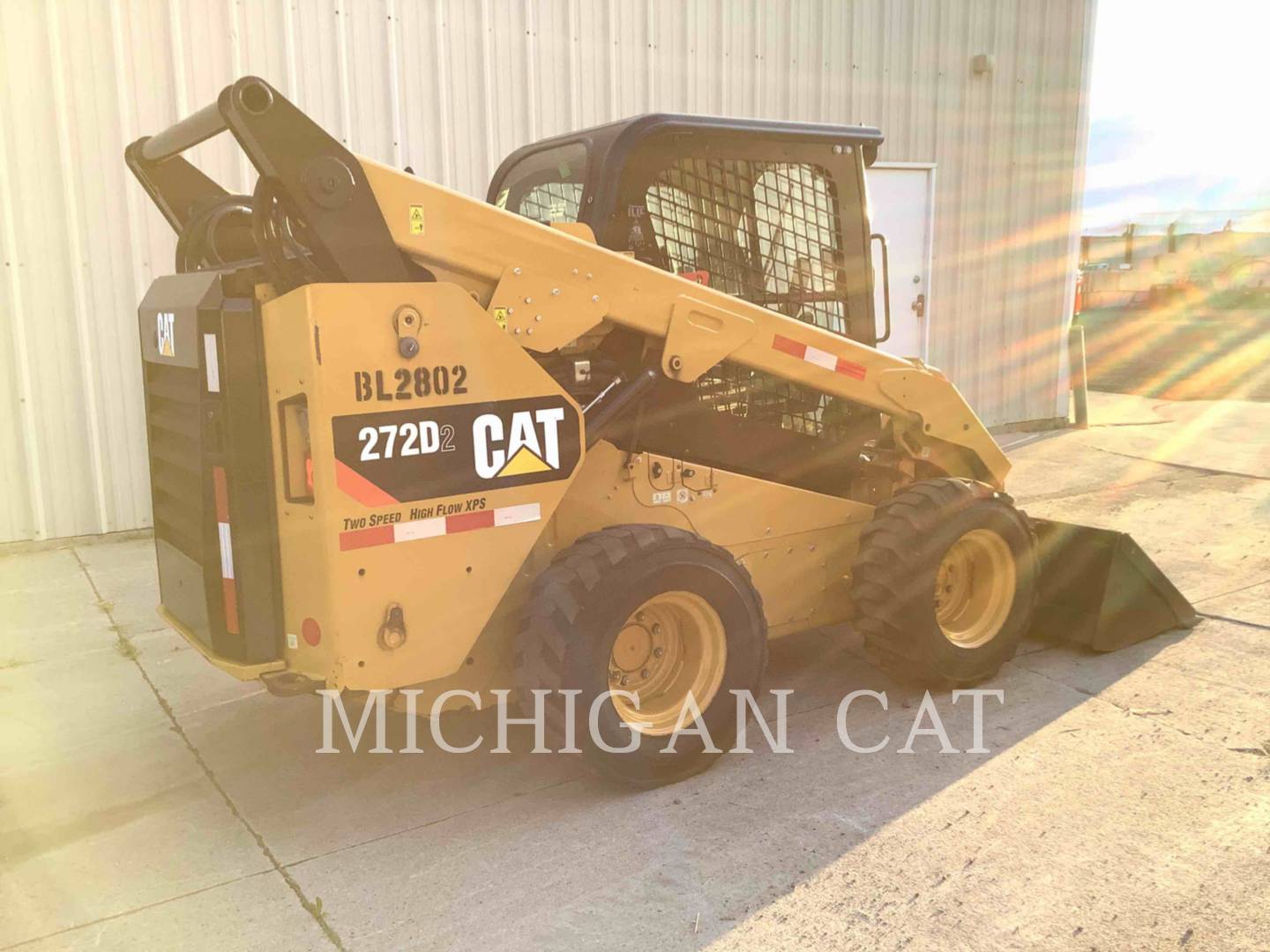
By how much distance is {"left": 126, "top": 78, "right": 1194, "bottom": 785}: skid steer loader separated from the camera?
119 inches

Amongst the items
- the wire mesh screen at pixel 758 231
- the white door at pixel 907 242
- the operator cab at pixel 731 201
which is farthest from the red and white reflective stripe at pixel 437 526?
the white door at pixel 907 242

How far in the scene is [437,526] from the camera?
3162mm

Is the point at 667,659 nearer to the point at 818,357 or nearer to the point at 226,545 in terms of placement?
the point at 818,357

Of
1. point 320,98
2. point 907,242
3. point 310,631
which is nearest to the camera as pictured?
point 310,631

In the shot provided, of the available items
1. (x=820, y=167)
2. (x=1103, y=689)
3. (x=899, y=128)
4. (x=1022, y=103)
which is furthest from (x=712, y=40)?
(x=1103, y=689)

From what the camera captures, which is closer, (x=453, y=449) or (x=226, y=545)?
(x=453, y=449)

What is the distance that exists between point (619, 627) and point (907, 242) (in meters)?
7.88

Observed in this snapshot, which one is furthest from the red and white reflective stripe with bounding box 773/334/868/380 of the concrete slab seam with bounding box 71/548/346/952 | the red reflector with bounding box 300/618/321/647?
the concrete slab seam with bounding box 71/548/346/952

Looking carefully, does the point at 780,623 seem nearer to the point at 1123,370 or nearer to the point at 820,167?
the point at 820,167

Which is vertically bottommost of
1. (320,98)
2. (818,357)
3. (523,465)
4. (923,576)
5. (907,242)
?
(923,576)

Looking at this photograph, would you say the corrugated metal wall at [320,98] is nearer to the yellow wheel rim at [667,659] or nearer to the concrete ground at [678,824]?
the concrete ground at [678,824]

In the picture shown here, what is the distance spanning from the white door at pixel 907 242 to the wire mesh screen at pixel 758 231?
5681 millimetres

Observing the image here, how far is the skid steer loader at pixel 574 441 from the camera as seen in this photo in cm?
304

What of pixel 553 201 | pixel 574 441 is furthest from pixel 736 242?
pixel 574 441
